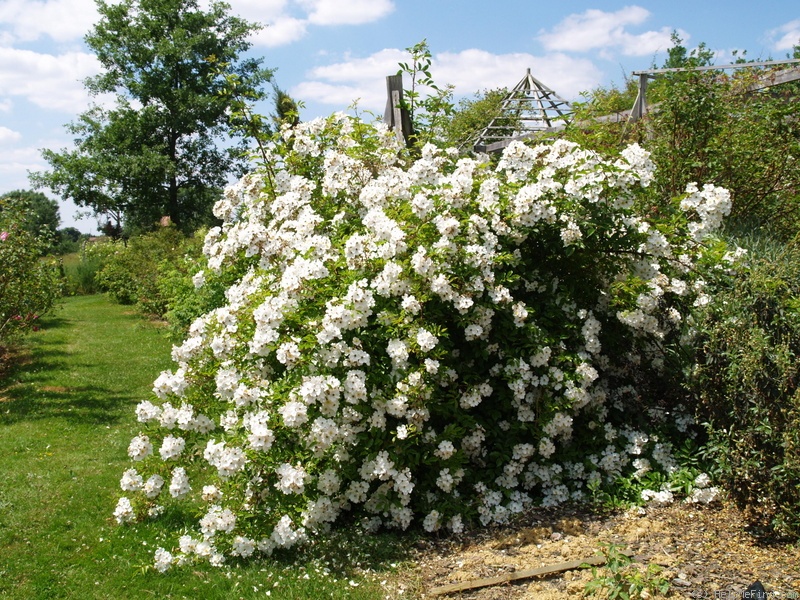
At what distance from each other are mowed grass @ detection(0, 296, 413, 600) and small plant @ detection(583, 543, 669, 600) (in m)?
1.01

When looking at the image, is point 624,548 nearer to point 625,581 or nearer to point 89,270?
point 625,581

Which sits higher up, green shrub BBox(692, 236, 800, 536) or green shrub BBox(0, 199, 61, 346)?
green shrub BBox(0, 199, 61, 346)

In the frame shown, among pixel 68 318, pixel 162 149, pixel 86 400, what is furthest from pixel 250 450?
pixel 162 149

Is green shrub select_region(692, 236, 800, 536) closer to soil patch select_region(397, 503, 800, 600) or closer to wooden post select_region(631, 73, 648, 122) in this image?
soil patch select_region(397, 503, 800, 600)

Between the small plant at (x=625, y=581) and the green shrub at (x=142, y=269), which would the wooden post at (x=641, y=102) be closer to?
the small plant at (x=625, y=581)

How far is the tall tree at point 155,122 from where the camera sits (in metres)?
27.2


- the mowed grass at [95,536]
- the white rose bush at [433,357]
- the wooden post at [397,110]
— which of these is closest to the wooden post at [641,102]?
the wooden post at [397,110]

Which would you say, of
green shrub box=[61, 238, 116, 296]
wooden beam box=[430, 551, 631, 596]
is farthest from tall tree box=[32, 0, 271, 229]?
wooden beam box=[430, 551, 631, 596]

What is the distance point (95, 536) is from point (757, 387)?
377cm

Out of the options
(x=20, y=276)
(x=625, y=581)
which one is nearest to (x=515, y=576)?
(x=625, y=581)

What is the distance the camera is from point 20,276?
26.0ft

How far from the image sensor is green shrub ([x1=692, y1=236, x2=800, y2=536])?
3.42 meters

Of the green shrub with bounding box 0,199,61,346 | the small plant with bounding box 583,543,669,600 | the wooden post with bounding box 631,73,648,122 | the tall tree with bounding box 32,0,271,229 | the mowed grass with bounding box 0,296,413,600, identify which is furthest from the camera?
the tall tree with bounding box 32,0,271,229

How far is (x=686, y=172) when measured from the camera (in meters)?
6.28
